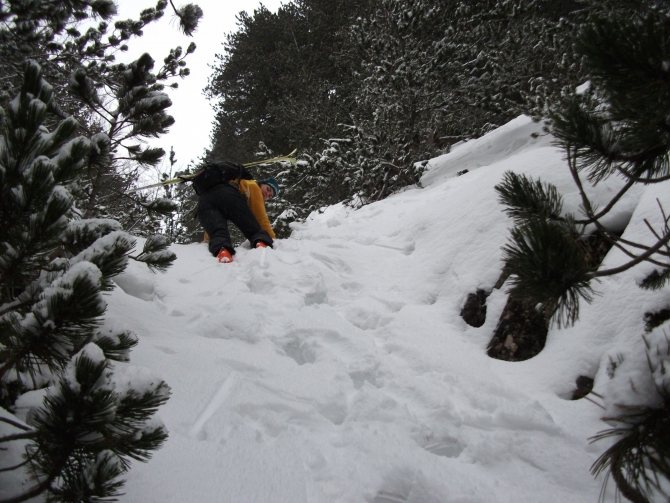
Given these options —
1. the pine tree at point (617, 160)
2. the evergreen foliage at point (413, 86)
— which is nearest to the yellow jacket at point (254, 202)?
the evergreen foliage at point (413, 86)

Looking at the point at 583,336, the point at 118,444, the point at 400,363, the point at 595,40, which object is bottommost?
the point at 583,336

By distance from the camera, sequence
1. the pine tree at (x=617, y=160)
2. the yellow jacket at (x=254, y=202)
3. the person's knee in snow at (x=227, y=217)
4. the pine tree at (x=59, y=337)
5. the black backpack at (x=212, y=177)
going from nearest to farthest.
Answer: the pine tree at (x=59, y=337) < the pine tree at (x=617, y=160) < the person's knee in snow at (x=227, y=217) < the black backpack at (x=212, y=177) < the yellow jacket at (x=254, y=202)

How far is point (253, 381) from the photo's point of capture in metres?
2.15

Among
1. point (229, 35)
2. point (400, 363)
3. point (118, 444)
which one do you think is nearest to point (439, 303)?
point (400, 363)

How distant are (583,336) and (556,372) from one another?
0.28 meters

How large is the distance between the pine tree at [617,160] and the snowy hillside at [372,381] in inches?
14.2

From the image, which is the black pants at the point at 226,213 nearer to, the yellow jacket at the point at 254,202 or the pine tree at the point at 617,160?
the yellow jacket at the point at 254,202

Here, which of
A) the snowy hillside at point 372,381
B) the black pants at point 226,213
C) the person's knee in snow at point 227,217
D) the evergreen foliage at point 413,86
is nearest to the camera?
the snowy hillside at point 372,381

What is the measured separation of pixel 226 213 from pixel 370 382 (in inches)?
155

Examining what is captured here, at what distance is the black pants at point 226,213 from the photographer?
A: 17.6 feet

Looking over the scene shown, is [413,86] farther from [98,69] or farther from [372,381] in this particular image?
[372,381]

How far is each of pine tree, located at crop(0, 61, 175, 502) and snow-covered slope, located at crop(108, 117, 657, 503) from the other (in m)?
A: 0.29

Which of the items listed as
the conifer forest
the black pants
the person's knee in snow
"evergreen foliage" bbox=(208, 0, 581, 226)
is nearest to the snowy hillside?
the conifer forest

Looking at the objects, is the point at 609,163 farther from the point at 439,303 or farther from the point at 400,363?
the point at 439,303
